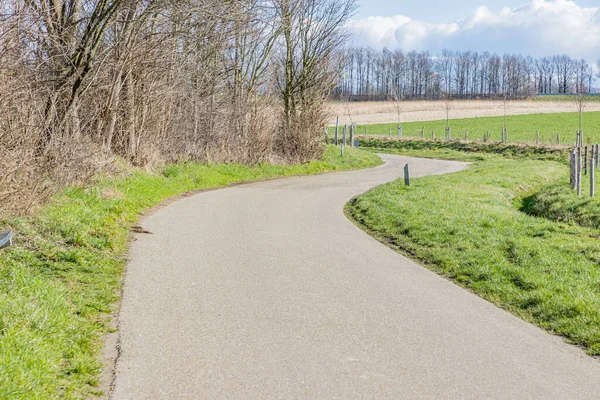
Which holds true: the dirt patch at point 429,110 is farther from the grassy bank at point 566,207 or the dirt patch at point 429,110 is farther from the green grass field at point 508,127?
the grassy bank at point 566,207

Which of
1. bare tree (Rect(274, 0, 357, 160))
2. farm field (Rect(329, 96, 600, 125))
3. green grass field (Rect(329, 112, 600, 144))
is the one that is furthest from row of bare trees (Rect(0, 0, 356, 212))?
farm field (Rect(329, 96, 600, 125))

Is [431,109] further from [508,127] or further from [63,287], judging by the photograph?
[63,287]

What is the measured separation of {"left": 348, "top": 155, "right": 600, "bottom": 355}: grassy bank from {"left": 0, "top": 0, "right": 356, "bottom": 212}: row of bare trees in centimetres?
628

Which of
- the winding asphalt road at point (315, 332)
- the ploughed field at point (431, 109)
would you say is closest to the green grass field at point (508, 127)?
the ploughed field at point (431, 109)

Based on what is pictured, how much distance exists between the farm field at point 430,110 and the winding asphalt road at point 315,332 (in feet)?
229

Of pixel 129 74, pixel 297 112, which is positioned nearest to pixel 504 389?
pixel 129 74

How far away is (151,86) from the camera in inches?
834

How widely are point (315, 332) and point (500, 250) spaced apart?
5.54 m

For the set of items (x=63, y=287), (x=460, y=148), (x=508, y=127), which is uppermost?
(x=508, y=127)

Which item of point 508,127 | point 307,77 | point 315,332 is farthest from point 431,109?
point 315,332

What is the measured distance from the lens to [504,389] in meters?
5.27

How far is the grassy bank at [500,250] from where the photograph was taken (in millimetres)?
7766

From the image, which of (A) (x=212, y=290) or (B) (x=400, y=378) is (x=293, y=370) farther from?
(A) (x=212, y=290)

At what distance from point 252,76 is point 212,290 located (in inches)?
867
